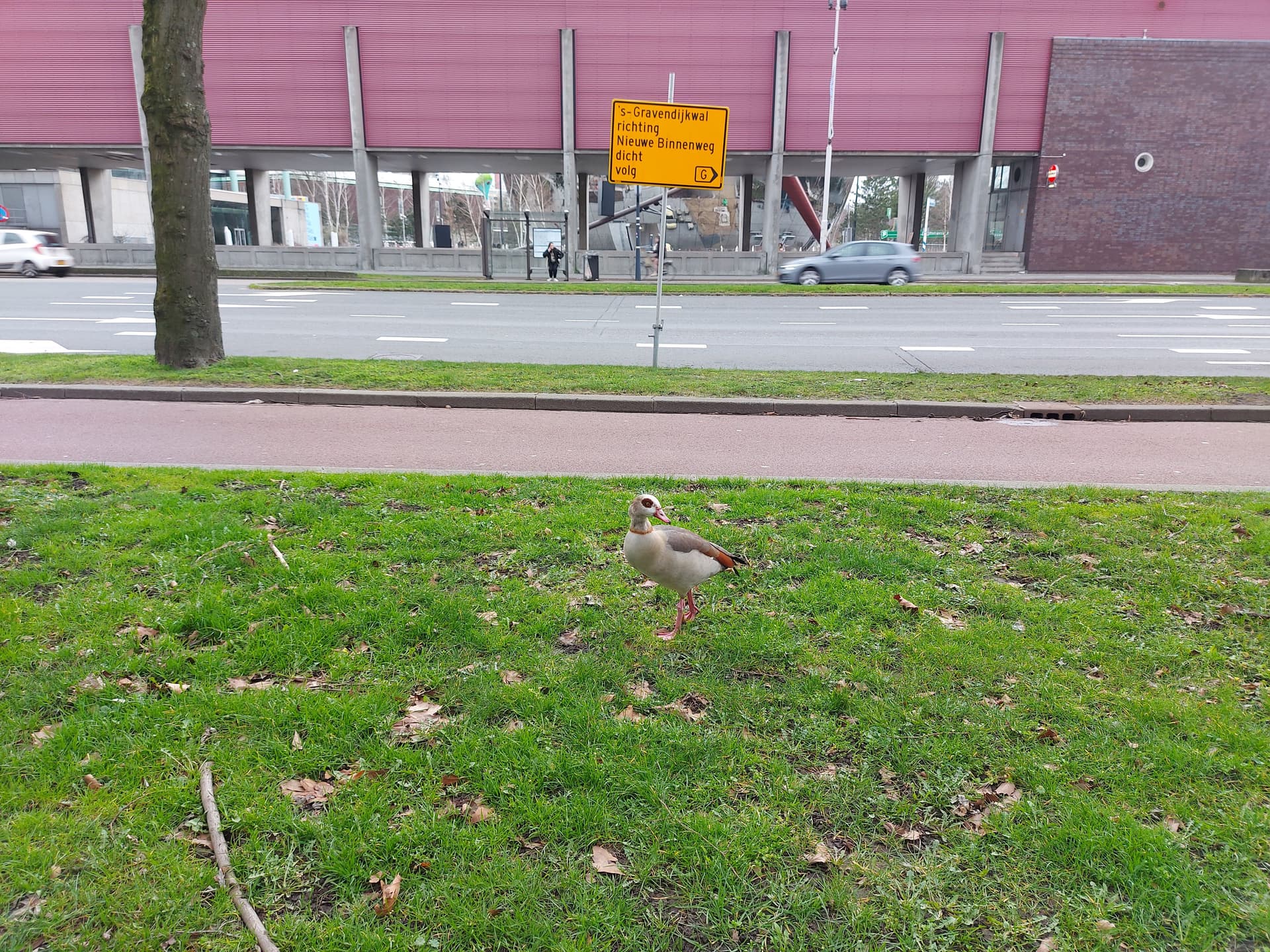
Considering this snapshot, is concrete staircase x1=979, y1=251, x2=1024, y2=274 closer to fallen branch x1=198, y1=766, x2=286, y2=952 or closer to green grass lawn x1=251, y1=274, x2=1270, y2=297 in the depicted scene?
green grass lawn x1=251, y1=274, x2=1270, y2=297

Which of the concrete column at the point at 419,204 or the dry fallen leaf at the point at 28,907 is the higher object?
the concrete column at the point at 419,204

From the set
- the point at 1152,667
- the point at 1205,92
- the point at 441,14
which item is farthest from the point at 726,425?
the point at 1205,92

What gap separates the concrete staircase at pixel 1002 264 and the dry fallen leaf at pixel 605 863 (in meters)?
38.4

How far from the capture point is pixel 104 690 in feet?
11.3

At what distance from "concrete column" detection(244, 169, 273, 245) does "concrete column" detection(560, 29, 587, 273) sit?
16707 mm

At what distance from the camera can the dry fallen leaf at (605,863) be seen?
104 inches

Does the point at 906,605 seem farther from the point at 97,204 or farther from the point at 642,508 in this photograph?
the point at 97,204

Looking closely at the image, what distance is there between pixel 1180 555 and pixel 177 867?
5346mm

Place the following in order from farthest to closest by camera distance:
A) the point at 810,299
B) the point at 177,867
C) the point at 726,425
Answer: the point at 810,299 → the point at 726,425 → the point at 177,867

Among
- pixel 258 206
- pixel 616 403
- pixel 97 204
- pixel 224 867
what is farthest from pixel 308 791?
pixel 97 204

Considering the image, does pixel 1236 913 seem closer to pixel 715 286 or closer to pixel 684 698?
pixel 684 698

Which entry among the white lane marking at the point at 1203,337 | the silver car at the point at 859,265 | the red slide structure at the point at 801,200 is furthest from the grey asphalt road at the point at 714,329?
the red slide structure at the point at 801,200

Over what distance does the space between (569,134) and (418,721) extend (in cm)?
3524

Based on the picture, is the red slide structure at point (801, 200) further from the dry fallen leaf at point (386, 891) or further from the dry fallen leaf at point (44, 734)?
the dry fallen leaf at point (386, 891)
